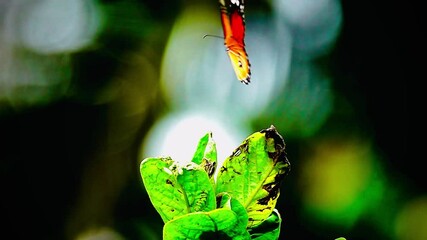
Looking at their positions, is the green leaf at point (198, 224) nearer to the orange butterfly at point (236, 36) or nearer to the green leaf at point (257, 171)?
the green leaf at point (257, 171)

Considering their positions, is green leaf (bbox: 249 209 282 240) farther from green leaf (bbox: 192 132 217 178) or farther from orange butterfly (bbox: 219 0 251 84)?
orange butterfly (bbox: 219 0 251 84)

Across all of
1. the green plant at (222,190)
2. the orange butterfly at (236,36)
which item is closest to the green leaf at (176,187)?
the green plant at (222,190)

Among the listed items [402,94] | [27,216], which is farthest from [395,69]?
[27,216]

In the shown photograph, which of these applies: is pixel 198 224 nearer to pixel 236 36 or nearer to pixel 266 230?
pixel 266 230

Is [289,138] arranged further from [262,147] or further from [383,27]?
[262,147]

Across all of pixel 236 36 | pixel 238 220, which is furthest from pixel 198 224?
pixel 236 36

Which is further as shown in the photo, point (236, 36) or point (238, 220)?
point (236, 36)

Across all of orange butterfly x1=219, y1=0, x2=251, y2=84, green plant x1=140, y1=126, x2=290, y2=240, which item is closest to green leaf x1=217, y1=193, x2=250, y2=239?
green plant x1=140, y1=126, x2=290, y2=240
